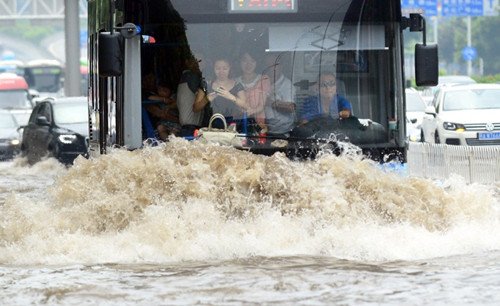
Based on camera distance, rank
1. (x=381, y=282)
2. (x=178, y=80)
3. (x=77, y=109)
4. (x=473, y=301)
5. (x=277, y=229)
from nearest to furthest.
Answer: (x=473, y=301), (x=381, y=282), (x=277, y=229), (x=178, y=80), (x=77, y=109)

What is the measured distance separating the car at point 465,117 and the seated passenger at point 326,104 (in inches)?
673

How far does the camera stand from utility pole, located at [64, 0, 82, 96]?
44406 mm

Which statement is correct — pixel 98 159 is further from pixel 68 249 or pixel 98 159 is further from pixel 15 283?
pixel 15 283

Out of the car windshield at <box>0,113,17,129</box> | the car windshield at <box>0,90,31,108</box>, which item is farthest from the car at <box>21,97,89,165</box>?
the car windshield at <box>0,90,31,108</box>

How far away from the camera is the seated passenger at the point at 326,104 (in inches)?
531

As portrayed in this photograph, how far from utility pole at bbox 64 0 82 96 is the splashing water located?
103 feet

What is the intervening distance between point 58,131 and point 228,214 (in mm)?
18311

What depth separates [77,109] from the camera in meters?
31.6

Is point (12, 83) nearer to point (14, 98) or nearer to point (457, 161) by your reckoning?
point (14, 98)

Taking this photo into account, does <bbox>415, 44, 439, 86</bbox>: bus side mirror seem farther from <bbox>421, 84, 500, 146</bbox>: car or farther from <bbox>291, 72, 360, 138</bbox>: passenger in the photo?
<bbox>421, 84, 500, 146</bbox>: car

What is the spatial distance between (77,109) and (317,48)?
1866 centimetres

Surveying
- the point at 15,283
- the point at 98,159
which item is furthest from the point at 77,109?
the point at 15,283

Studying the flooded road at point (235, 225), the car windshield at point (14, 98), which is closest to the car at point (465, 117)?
the flooded road at point (235, 225)

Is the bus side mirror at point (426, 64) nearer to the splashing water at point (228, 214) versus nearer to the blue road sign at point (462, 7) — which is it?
the splashing water at point (228, 214)
